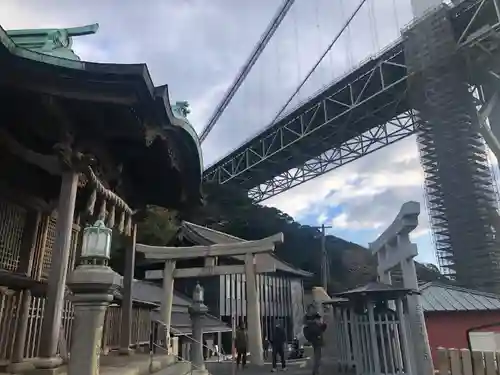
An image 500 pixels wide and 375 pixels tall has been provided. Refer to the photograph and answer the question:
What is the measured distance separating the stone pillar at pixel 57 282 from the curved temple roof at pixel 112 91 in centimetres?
81

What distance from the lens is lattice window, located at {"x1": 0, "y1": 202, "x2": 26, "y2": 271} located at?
214 inches

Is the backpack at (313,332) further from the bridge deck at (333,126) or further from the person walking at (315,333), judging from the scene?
the bridge deck at (333,126)

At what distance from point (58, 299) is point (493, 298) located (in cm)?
1486

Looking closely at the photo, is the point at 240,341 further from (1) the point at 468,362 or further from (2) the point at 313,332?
(1) the point at 468,362

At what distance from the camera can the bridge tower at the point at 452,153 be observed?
71.8 ft

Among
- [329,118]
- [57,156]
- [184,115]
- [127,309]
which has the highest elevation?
[329,118]

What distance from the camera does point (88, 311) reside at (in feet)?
10.5

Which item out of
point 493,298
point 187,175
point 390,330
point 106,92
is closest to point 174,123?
point 106,92

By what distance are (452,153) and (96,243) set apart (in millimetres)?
23640

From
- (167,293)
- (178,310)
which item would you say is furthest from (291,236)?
(167,293)

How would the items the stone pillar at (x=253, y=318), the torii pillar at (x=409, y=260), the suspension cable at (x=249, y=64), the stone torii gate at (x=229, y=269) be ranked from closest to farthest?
the torii pillar at (x=409, y=260)
the stone pillar at (x=253, y=318)
the stone torii gate at (x=229, y=269)
the suspension cable at (x=249, y=64)

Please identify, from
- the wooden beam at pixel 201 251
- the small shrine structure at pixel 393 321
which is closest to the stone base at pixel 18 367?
the small shrine structure at pixel 393 321

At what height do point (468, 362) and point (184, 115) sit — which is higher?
point (184, 115)

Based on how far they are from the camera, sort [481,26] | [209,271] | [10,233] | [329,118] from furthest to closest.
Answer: [329,118], [481,26], [209,271], [10,233]
